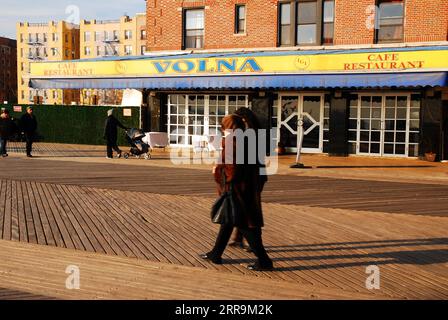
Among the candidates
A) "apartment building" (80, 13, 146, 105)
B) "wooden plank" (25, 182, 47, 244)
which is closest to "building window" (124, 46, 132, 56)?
"apartment building" (80, 13, 146, 105)

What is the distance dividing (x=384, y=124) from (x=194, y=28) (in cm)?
986

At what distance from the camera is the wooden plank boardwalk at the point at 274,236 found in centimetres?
612

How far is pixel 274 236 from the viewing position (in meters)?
8.09

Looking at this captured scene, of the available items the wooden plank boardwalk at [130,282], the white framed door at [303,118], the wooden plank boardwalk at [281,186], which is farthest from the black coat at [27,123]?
the wooden plank boardwalk at [130,282]

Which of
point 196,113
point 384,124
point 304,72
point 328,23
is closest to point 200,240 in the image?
point 304,72

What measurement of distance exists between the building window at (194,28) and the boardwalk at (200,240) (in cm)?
1314

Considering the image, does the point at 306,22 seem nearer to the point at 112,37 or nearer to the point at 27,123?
the point at 27,123

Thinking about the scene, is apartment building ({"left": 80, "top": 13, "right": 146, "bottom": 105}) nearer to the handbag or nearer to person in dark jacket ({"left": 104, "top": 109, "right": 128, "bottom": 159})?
person in dark jacket ({"left": 104, "top": 109, "right": 128, "bottom": 159})

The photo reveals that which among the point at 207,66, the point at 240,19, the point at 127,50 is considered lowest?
the point at 207,66

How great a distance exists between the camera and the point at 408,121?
20703mm

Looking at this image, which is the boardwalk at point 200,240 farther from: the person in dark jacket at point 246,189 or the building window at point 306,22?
the building window at point 306,22

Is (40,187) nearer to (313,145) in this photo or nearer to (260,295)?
(260,295)

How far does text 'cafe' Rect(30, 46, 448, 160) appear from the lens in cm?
1811
